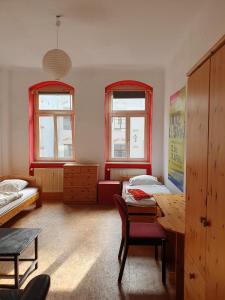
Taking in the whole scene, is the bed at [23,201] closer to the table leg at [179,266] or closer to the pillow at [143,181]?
the pillow at [143,181]

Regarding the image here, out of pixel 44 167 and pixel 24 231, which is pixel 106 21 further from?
pixel 44 167

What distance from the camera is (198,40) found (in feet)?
10.8

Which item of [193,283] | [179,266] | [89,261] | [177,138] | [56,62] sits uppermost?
[56,62]

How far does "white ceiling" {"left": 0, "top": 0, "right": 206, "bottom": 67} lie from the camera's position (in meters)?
3.11

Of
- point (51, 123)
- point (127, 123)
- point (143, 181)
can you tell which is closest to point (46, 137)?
point (51, 123)

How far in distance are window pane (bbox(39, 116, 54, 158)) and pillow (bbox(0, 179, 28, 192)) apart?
1169 millimetres

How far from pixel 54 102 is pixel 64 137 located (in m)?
0.85

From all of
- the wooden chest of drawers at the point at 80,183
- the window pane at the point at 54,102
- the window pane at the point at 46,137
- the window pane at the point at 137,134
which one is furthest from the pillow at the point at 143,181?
the window pane at the point at 54,102

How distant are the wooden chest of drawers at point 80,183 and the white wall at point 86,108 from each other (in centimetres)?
48

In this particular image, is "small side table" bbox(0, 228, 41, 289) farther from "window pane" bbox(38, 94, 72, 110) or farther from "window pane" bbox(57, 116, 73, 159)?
"window pane" bbox(38, 94, 72, 110)

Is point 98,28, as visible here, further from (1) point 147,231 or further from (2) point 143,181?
(2) point 143,181

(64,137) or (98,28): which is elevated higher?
(98,28)

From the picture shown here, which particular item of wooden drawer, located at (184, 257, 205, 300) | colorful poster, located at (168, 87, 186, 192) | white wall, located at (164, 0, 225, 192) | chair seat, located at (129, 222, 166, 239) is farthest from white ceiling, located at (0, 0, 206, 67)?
wooden drawer, located at (184, 257, 205, 300)

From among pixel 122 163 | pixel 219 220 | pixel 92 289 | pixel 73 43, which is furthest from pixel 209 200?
pixel 122 163
